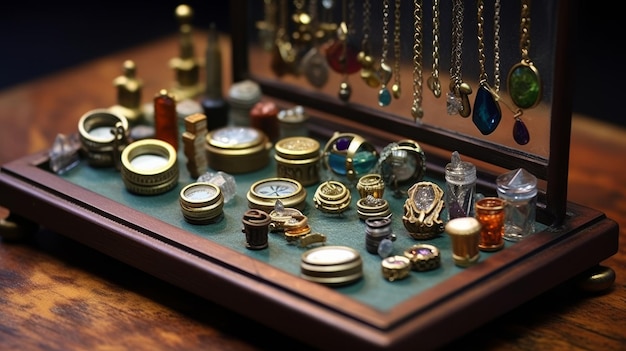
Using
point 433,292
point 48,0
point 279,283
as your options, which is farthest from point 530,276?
point 48,0

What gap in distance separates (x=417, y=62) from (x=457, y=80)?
107 millimetres

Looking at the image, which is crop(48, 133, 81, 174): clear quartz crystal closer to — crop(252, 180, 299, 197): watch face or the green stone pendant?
crop(252, 180, 299, 197): watch face

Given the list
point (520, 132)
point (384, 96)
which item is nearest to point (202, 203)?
point (384, 96)

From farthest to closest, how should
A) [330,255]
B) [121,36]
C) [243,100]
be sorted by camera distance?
[121,36]
[243,100]
[330,255]

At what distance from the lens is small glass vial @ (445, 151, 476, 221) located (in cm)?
183

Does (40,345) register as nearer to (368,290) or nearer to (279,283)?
(279,283)

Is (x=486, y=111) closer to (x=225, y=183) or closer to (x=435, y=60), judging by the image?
(x=435, y=60)

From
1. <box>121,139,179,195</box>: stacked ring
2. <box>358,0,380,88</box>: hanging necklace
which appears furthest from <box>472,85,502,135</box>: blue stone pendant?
<box>121,139,179,195</box>: stacked ring

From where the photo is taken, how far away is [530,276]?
1711mm

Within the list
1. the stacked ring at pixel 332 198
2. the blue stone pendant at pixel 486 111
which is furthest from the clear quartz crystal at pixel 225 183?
the blue stone pendant at pixel 486 111

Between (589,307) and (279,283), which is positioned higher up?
(279,283)

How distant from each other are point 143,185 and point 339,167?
31cm

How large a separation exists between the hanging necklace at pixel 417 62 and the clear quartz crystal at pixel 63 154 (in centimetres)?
58

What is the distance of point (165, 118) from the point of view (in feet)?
6.97
